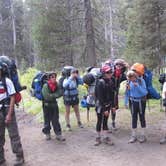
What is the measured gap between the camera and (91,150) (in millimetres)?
8102

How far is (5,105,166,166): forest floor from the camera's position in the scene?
24.2 ft

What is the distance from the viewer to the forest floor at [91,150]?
738cm

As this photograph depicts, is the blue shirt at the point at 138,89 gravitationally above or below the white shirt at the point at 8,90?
below

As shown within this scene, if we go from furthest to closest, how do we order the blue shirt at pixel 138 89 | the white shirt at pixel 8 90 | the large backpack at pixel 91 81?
the large backpack at pixel 91 81, the blue shirt at pixel 138 89, the white shirt at pixel 8 90

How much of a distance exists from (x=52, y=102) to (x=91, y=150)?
1595mm

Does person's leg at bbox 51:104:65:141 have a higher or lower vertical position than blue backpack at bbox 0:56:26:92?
lower

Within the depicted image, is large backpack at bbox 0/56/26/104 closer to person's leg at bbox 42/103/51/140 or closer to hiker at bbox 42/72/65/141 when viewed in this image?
hiker at bbox 42/72/65/141

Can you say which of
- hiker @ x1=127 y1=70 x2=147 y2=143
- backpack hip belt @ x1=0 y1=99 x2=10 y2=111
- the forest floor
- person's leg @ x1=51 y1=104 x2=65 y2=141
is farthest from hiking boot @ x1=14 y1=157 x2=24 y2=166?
hiker @ x1=127 y1=70 x2=147 y2=143

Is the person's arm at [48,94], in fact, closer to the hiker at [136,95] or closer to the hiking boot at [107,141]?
the hiking boot at [107,141]

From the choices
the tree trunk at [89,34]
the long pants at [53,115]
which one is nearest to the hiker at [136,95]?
the long pants at [53,115]

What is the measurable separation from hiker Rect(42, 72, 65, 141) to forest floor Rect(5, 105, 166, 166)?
13.9 inches

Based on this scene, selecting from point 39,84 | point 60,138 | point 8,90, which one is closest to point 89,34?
point 39,84

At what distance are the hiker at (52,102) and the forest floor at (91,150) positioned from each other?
Result: 353 mm

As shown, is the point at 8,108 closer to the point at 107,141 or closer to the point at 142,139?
the point at 107,141
